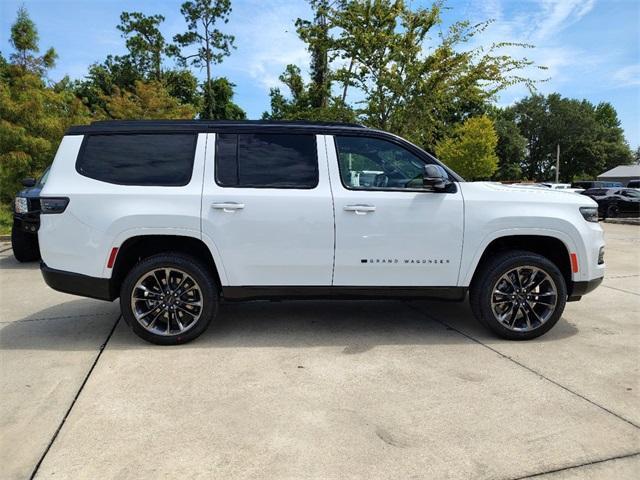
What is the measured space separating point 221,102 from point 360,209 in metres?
44.8

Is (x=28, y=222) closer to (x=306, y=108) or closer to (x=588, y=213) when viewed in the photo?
(x=588, y=213)

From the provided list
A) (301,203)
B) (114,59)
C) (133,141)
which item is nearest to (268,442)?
(301,203)

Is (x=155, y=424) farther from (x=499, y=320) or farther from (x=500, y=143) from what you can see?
(x=500, y=143)

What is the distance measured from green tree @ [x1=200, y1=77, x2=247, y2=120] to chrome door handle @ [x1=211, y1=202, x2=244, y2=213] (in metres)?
40.0

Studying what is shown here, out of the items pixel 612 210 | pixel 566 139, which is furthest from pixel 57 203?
pixel 566 139

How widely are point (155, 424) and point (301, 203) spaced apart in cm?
203

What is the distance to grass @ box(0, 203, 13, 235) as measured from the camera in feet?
38.9

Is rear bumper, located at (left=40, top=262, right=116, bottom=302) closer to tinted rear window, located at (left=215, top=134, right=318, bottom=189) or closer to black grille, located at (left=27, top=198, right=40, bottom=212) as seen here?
tinted rear window, located at (left=215, top=134, right=318, bottom=189)

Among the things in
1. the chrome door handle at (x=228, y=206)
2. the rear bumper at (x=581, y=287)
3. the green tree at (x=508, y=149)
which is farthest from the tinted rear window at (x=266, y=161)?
the green tree at (x=508, y=149)

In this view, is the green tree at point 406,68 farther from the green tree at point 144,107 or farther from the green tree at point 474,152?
the green tree at point 474,152

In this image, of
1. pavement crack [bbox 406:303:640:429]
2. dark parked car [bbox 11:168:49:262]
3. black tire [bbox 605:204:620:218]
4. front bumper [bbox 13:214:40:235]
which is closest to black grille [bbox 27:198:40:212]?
dark parked car [bbox 11:168:49:262]

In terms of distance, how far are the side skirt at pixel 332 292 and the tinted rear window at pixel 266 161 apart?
2.97 feet

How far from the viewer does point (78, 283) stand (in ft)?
13.3

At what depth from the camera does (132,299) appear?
13.4ft
